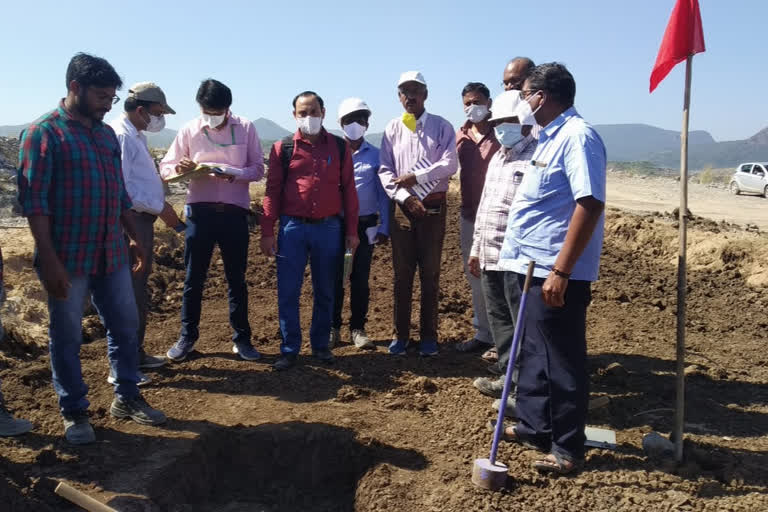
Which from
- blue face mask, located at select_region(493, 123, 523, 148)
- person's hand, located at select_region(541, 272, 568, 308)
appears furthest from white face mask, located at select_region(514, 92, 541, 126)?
person's hand, located at select_region(541, 272, 568, 308)

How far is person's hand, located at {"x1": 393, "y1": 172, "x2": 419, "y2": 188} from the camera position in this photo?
498cm

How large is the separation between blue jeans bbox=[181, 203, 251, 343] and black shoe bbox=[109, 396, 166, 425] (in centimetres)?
107

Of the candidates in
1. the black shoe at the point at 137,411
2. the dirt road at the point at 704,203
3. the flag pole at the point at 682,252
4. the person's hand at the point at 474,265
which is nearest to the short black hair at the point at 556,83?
the flag pole at the point at 682,252

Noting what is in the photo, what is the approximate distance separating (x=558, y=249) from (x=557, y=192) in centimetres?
29

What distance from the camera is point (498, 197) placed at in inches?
161

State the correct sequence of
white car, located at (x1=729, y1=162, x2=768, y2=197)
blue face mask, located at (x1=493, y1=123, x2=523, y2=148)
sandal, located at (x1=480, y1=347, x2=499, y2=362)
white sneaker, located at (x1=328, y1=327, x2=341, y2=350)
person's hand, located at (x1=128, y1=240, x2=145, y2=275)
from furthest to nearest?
1. white car, located at (x1=729, y1=162, x2=768, y2=197)
2. white sneaker, located at (x1=328, y1=327, x2=341, y2=350)
3. sandal, located at (x1=480, y1=347, x2=499, y2=362)
4. person's hand, located at (x1=128, y1=240, x2=145, y2=275)
5. blue face mask, located at (x1=493, y1=123, x2=523, y2=148)

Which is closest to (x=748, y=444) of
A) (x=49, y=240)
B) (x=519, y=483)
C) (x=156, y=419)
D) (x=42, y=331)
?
(x=519, y=483)

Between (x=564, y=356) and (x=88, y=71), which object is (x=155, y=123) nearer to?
(x=88, y=71)

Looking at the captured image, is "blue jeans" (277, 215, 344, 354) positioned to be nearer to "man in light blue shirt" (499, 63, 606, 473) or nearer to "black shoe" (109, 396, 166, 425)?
"black shoe" (109, 396, 166, 425)

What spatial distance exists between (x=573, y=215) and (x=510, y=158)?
3.39 feet

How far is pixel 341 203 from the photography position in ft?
16.1

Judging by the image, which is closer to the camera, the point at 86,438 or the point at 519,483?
the point at 519,483

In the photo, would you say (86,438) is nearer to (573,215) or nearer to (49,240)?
(49,240)

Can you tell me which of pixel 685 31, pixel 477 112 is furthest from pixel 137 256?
pixel 685 31
